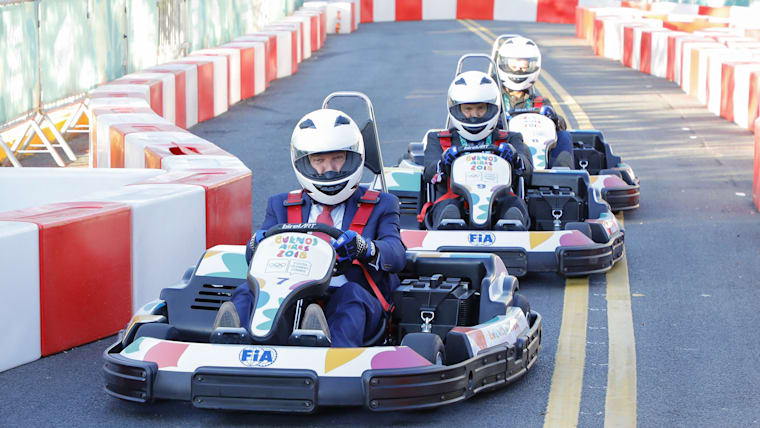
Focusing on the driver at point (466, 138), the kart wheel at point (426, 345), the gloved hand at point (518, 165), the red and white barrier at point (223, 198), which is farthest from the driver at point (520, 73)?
the kart wheel at point (426, 345)

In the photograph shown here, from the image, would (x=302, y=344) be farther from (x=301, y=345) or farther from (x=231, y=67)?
(x=231, y=67)

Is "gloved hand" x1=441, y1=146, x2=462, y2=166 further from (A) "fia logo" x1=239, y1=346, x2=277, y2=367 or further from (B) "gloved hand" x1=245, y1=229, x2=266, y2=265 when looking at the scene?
(A) "fia logo" x1=239, y1=346, x2=277, y2=367

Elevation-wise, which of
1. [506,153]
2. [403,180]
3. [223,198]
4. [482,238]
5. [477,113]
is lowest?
[482,238]

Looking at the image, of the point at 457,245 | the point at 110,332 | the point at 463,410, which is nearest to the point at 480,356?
the point at 463,410

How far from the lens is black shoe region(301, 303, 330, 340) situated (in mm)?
5527

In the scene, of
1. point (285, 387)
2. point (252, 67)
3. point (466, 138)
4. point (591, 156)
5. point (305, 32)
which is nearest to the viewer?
point (285, 387)

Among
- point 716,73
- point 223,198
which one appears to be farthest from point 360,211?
point 716,73

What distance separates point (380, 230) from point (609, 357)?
4.31ft

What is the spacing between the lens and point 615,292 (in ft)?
26.2

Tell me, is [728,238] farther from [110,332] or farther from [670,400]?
[110,332]

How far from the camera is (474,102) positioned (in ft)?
31.8

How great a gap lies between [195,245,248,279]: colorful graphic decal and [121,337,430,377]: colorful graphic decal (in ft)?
3.48

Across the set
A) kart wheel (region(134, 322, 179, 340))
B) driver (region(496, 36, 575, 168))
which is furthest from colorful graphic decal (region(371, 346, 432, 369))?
driver (region(496, 36, 575, 168))

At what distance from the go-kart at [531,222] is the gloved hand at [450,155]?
4.3 inches
